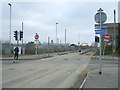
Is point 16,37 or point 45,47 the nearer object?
point 16,37

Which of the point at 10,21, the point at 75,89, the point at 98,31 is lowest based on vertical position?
the point at 75,89

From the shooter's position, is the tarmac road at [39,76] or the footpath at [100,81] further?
the tarmac road at [39,76]

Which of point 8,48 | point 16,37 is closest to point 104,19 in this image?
point 16,37

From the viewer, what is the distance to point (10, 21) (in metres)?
39.0

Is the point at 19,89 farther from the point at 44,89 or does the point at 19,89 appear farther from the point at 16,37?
the point at 16,37

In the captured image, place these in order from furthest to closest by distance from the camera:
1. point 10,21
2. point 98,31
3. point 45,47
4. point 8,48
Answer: point 45,47 → point 8,48 → point 10,21 → point 98,31

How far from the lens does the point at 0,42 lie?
4922 centimetres

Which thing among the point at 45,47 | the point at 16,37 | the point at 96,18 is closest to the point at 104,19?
the point at 96,18

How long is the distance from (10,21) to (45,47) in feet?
94.0

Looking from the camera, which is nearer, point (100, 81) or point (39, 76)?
point (100, 81)

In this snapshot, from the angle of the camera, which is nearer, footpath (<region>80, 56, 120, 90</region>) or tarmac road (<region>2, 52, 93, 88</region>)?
footpath (<region>80, 56, 120, 90</region>)

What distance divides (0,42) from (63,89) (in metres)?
41.6

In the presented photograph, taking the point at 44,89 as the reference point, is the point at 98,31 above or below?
above

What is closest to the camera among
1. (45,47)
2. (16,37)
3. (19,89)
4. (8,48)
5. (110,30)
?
(19,89)
